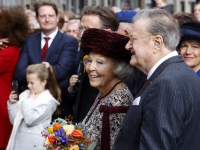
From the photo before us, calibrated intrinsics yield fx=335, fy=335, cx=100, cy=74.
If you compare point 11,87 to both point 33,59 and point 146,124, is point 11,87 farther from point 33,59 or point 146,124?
point 146,124

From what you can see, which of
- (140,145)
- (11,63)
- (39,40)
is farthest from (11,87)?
(140,145)

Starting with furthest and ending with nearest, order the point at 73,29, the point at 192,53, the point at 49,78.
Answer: the point at 73,29 → the point at 49,78 → the point at 192,53

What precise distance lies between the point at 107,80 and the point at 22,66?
262 centimetres

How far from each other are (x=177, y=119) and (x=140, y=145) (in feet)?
0.90

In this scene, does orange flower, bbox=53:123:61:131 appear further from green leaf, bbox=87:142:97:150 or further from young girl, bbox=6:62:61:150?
young girl, bbox=6:62:61:150

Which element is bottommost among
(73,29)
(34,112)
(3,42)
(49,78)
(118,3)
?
(34,112)

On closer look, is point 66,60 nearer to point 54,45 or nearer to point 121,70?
point 54,45

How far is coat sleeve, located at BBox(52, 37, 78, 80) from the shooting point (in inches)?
197

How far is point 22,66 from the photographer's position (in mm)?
5176

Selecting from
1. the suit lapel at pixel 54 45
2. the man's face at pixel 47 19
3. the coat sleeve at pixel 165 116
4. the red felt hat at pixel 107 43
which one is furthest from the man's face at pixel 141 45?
the man's face at pixel 47 19

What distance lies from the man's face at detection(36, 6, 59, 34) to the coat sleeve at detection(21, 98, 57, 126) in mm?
1470

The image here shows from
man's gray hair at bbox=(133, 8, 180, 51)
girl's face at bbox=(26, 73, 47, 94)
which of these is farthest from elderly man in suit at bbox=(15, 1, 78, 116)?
man's gray hair at bbox=(133, 8, 180, 51)

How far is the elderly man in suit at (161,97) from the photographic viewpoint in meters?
1.93

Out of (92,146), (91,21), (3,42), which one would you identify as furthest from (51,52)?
(92,146)
